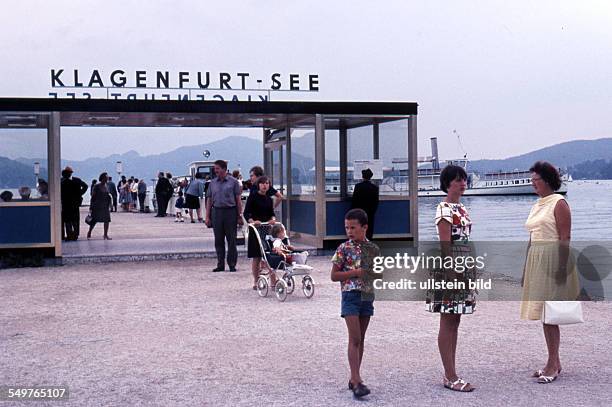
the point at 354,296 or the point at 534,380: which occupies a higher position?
the point at 354,296

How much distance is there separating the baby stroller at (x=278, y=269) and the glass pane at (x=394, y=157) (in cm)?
621

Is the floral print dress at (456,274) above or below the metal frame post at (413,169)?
below

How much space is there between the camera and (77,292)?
1226 centimetres

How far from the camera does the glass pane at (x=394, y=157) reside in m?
17.6

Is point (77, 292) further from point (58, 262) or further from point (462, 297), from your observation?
point (462, 297)

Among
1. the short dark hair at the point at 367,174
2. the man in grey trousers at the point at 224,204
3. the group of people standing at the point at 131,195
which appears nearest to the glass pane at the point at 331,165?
the short dark hair at the point at 367,174

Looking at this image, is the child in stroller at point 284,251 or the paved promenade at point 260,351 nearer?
the paved promenade at point 260,351

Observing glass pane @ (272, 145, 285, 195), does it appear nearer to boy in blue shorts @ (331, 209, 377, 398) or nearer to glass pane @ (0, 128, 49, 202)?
glass pane @ (0, 128, 49, 202)

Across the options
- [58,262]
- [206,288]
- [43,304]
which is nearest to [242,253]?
[58,262]

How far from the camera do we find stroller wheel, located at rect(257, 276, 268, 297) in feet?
37.8

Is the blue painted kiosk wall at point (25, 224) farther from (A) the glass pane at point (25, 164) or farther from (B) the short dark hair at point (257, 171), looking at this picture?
(B) the short dark hair at point (257, 171)

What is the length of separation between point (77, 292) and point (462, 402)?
291 inches

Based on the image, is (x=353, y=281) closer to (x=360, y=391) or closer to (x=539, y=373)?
(x=360, y=391)

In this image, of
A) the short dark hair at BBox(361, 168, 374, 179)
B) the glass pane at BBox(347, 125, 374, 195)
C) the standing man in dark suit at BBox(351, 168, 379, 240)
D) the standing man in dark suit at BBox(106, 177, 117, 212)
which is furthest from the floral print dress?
the standing man in dark suit at BBox(106, 177, 117, 212)
